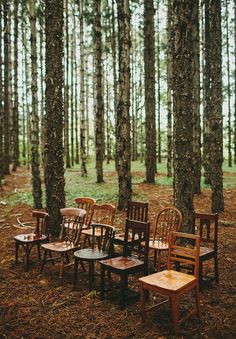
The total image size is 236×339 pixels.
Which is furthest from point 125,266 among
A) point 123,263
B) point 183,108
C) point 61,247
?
point 183,108

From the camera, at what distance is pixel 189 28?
21.3 feet

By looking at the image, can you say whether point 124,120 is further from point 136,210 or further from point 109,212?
point 109,212

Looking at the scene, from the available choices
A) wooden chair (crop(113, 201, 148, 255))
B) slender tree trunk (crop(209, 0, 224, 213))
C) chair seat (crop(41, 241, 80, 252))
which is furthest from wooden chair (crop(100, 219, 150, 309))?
slender tree trunk (crop(209, 0, 224, 213))

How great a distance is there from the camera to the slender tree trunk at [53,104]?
826 cm

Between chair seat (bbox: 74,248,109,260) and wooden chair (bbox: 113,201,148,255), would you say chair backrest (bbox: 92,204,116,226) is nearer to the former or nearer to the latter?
wooden chair (bbox: 113,201,148,255)

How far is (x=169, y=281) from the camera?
4340 millimetres

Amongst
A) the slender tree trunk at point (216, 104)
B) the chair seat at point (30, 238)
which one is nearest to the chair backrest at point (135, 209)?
the chair seat at point (30, 238)

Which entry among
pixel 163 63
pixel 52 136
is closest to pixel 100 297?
pixel 52 136

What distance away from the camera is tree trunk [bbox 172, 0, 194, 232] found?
649cm

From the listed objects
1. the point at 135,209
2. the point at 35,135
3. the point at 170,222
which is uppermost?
the point at 35,135

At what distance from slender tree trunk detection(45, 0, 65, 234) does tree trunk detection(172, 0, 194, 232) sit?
3073 millimetres

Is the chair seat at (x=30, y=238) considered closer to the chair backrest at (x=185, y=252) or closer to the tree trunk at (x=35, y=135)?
the chair backrest at (x=185, y=252)

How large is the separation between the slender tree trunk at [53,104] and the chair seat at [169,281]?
173 inches

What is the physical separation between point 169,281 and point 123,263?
3.11 feet
